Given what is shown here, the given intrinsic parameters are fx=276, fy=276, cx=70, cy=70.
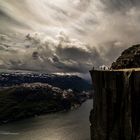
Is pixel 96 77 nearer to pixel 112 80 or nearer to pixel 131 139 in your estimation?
pixel 112 80

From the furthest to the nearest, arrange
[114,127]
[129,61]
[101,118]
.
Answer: [129,61] → [101,118] → [114,127]

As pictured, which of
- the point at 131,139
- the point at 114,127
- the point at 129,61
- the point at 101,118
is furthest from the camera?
the point at 129,61

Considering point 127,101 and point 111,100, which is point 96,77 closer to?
point 111,100

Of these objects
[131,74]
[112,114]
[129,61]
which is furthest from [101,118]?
[129,61]

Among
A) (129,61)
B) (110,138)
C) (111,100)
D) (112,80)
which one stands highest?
(129,61)

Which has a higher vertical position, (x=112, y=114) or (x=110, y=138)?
(x=112, y=114)

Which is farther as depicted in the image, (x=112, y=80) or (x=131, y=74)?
(x=112, y=80)

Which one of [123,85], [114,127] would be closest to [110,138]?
[114,127]
